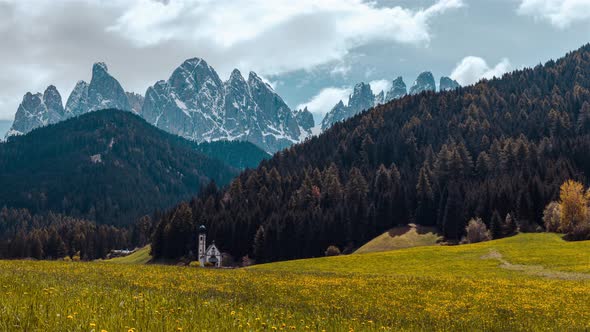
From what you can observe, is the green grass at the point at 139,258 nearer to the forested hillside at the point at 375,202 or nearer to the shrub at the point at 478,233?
the forested hillside at the point at 375,202

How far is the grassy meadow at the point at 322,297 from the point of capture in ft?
38.9

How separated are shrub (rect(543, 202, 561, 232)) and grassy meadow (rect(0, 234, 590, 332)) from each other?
56.9 ft

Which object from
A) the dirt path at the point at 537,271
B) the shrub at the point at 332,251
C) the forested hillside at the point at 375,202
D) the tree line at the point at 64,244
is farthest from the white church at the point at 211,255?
the tree line at the point at 64,244

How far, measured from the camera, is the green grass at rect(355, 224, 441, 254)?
112688 mm

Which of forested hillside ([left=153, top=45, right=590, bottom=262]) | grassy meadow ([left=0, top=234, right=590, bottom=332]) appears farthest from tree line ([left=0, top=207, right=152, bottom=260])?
grassy meadow ([left=0, top=234, right=590, bottom=332])

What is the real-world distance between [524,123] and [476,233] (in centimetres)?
11608

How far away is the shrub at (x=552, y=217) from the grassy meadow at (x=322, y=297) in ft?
56.9

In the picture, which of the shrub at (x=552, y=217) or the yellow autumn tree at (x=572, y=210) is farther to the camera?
the shrub at (x=552, y=217)

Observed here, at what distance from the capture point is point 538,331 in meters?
19.9

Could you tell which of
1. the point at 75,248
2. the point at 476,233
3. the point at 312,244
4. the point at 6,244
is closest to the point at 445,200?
the point at 476,233

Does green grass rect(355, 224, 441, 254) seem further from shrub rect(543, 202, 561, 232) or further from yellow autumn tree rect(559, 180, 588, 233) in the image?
yellow autumn tree rect(559, 180, 588, 233)

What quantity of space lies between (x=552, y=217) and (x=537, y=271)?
136ft

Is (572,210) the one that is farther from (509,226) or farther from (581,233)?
(509,226)

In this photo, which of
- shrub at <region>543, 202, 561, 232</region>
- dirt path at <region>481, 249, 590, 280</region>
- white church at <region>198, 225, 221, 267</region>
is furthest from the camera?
white church at <region>198, 225, 221, 267</region>
